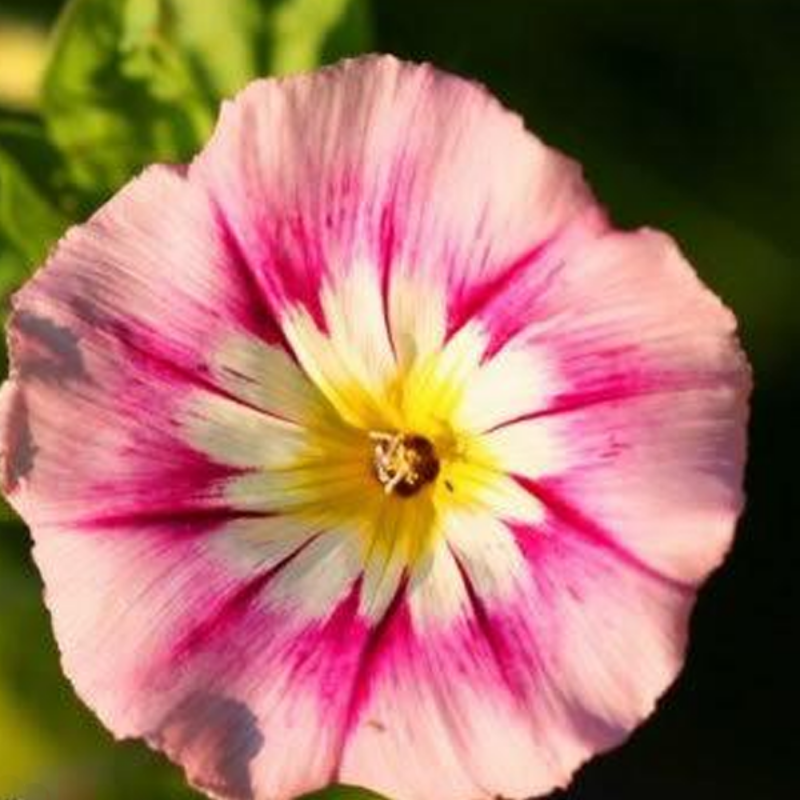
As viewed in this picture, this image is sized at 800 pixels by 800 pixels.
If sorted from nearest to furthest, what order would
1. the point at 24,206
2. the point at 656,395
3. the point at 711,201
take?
the point at 656,395
the point at 24,206
the point at 711,201

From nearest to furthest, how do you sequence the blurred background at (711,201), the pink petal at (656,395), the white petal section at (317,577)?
the pink petal at (656,395)
the white petal section at (317,577)
the blurred background at (711,201)

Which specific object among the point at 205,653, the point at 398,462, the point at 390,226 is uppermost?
the point at 390,226

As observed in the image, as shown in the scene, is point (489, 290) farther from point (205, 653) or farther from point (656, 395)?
point (205, 653)

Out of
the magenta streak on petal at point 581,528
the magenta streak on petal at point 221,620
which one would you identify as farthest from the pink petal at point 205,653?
the magenta streak on petal at point 581,528

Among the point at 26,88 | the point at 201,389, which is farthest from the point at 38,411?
the point at 26,88

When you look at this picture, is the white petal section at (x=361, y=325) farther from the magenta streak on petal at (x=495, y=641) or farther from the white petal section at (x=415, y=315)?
the magenta streak on petal at (x=495, y=641)

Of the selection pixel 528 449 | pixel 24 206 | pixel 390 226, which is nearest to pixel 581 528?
pixel 528 449

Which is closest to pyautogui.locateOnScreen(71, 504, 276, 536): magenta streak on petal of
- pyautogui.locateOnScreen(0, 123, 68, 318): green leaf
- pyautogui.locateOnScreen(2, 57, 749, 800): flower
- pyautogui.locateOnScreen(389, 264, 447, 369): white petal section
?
pyautogui.locateOnScreen(2, 57, 749, 800): flower
